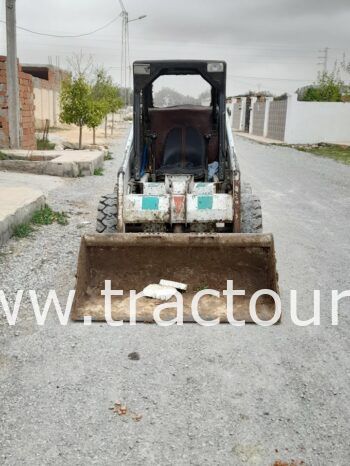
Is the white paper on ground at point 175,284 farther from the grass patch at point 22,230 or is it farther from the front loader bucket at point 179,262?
the grass patch at point 22,230

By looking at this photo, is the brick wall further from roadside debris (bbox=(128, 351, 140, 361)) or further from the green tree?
roadside debris (bbox=(128, 351, 140, 361))

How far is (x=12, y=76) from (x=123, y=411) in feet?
44.0

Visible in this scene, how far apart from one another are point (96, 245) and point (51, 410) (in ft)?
6.48

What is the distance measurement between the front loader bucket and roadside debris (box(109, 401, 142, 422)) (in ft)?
5.02

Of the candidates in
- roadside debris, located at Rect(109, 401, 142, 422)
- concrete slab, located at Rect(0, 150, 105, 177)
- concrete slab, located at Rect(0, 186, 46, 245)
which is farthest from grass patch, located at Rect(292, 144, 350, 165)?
roadside debris, located at Rect(109, 401, 142, 422)

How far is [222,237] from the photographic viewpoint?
15.4 ft

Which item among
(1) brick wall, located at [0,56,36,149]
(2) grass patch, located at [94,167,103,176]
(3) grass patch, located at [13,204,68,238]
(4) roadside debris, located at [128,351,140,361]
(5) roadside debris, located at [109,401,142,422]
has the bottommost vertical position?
(5) roadside debris, located at [109,401,142,422]

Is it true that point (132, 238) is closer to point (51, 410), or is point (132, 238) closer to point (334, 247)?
point (51, 410)

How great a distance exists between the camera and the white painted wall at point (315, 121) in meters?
28.7

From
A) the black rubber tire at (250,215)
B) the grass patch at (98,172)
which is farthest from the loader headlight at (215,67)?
the grass patch at (98,172)

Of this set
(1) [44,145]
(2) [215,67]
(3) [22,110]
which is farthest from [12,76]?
(2) [215,67]

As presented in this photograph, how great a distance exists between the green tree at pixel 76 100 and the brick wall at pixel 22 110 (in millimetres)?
2569

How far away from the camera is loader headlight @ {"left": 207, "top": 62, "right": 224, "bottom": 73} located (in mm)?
5883

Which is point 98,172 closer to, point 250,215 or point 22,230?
point 22,230
